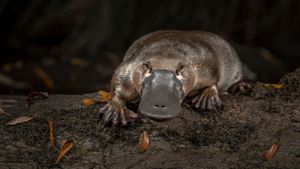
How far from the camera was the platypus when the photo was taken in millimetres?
3439

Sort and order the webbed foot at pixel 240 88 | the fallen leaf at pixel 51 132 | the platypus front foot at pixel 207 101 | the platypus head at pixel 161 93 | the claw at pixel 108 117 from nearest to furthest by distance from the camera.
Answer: the platypus head at pixel 161 93 → the fallen leaf at pixel 51 132 → the claw at pixel 108 117 → the platypus front foot at pixel 207 101 → the webbed foot at pixel 240 88

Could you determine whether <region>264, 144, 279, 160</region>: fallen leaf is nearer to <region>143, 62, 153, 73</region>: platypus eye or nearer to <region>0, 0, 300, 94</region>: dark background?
<region>143, 62, 153, 73</region>: platypus eye

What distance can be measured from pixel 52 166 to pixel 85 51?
18.8 feet

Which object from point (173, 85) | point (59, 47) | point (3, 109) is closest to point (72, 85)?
point (59, 47)

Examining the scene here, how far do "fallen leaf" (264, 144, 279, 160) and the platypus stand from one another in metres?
0.48

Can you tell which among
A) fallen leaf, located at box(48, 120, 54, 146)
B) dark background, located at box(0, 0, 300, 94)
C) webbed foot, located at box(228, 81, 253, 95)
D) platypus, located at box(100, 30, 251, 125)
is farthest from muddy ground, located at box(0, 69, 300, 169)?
dark background, located at box(0, 0, 300, 94)

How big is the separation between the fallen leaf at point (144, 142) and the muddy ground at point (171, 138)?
2 cm

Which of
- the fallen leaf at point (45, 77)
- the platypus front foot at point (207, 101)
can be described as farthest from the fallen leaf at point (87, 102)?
the fallen leaf at point (45, 77)

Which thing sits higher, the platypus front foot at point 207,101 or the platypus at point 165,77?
the platypus at point 165,77

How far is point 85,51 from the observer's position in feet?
29.5

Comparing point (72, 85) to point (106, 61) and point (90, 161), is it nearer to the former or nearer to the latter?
point (106, 61)

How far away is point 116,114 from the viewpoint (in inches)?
142

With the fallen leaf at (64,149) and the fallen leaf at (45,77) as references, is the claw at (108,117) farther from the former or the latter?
the fallen leaf at (45,77)

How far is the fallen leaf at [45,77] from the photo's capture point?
7900 mm
